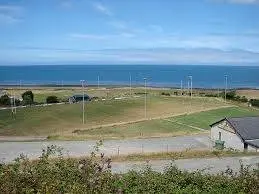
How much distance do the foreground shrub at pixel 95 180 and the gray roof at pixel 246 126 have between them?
84.6 ft

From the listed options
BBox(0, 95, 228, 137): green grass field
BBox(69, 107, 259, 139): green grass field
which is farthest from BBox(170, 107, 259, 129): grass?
BBox(0, 95, 228, 137): green grass field

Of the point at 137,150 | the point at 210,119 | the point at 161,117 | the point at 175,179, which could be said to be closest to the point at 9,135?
the point at 137,150

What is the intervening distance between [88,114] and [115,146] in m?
20.0

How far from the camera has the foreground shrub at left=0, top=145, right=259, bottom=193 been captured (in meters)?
10.5

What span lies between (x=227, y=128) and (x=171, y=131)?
8937 mm

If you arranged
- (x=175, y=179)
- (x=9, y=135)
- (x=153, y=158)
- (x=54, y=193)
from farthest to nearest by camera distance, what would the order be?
1. (x=9, y=135)
2. (x=153, y=158)
3. (x=175, y=179)
4. (x=54, y=193)

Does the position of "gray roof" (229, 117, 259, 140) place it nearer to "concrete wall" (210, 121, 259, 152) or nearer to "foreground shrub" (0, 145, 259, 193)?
"concrete wall" (210, 121, 259, 152)

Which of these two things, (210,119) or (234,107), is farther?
(234,107)

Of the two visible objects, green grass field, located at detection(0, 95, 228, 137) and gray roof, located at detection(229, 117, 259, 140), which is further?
green grass field, located at detection(0, 95, 228, 137)

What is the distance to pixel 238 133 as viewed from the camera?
134 feet

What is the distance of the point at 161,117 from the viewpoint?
60.0 meters

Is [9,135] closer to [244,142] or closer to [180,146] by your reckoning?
[180,146]

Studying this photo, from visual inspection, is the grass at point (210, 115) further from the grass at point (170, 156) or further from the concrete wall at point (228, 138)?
the grass at point (170, 156)

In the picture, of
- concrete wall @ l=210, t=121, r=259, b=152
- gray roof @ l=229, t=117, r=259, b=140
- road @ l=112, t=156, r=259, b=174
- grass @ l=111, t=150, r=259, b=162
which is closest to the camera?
road @ l=112, t=156, r=259, b=174
